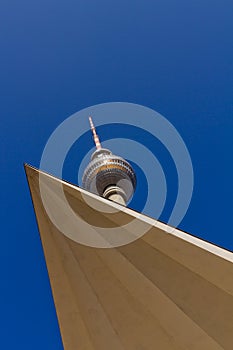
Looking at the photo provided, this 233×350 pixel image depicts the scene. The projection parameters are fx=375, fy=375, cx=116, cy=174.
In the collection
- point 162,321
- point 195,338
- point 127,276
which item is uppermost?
point 127,276

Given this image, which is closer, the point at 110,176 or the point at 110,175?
the point at 110,176

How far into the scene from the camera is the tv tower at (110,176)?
63.8 metres

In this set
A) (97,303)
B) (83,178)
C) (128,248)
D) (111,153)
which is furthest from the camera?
(111,153)

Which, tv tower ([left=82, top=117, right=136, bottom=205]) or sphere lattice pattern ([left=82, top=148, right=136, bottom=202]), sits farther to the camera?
sphere lattice pattern ([left=82, top=148, right=136, bottom=202])

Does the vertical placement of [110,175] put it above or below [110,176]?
above

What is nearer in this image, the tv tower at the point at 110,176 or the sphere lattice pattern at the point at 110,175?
the tv tower at the point at 110,176

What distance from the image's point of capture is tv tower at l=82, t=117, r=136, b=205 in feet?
209

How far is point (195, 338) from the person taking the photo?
788cm

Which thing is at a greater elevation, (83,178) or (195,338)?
(83,178)

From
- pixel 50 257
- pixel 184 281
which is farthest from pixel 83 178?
pixel 184 281

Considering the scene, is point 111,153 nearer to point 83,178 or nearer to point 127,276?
point 83,178

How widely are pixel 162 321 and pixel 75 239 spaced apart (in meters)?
3.72

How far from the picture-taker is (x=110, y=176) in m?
65.2

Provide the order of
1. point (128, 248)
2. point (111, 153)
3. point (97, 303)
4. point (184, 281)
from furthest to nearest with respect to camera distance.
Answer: point (111, 153)
point (97, 303)
point (128, 248)
point (184, 281)
